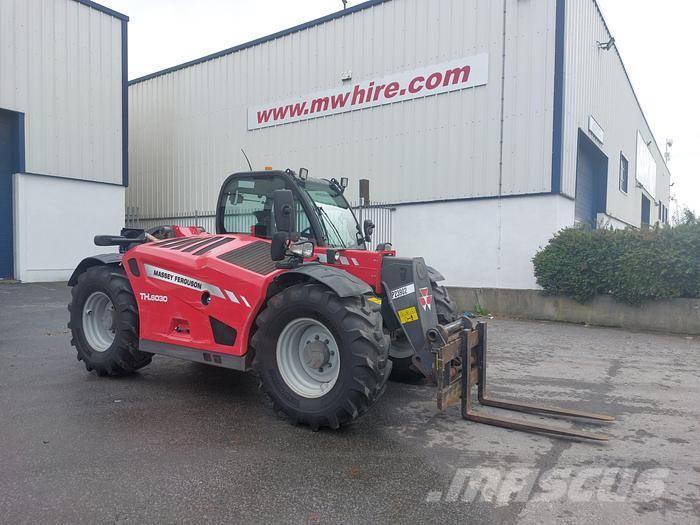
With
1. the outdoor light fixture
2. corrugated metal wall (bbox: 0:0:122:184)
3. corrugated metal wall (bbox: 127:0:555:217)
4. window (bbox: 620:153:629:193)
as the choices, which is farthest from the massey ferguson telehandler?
window (bbox: 620:153:629:193)

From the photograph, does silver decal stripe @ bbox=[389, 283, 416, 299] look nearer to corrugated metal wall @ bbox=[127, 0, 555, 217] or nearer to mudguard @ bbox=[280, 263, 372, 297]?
mudguard @ bbox=[280, 263, 372, 297]

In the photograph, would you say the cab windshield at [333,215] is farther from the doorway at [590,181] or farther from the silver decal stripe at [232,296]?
the doorway at [590,181]

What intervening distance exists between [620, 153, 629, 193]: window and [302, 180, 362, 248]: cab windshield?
20058 mm

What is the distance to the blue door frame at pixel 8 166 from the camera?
15.5m

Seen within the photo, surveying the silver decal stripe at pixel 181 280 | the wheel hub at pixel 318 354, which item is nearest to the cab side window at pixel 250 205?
the silver decal stripe at pixel 181 280

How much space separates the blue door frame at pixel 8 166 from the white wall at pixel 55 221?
8.2 inches

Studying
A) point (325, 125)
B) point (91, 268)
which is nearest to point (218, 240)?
point (91, 268)

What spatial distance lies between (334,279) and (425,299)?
1.05 m

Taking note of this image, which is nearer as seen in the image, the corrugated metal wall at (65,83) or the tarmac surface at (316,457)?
the tarmac surface at (316,457)

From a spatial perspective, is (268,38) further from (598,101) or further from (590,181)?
(590,181)

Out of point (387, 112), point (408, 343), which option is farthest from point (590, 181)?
point (408, 343)

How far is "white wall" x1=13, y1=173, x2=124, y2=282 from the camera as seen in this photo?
619 inches

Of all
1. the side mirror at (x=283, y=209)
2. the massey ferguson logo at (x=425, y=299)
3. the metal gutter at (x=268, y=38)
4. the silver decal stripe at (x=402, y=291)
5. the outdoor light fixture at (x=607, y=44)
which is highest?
the metal gutter at (x=268, y=38)

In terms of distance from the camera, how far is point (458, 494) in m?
3.38
